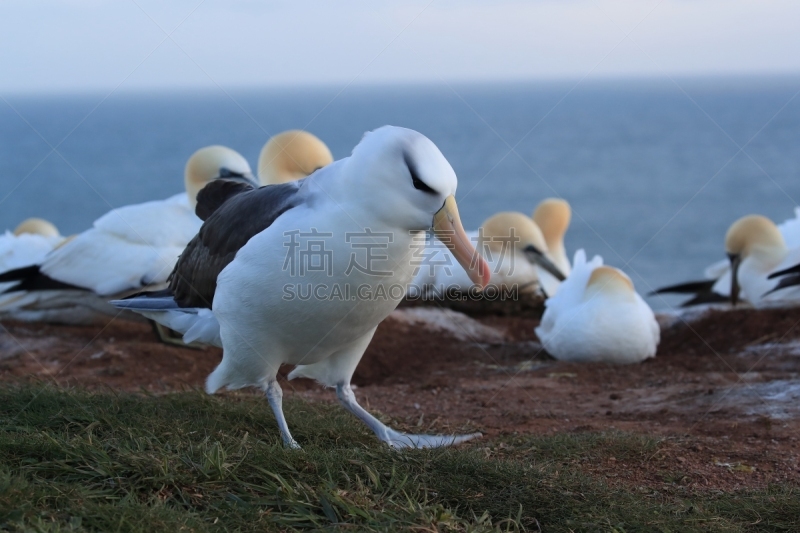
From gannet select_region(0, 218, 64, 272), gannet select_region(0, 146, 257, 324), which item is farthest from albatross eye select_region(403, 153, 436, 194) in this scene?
gannet select_region(0, 218, 64, 272)

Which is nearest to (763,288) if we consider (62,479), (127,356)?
(127,356)

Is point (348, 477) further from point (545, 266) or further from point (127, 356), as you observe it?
point (545, 266)

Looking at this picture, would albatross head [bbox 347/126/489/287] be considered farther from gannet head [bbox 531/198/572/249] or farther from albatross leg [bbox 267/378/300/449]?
gannet head [bbox 531/198/572/249]

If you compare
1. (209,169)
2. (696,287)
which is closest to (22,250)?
(209,169)

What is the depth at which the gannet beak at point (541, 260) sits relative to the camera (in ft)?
35.3

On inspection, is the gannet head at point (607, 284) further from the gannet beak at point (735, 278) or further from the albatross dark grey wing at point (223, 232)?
the albatross dark grey wing at point (223, 232)

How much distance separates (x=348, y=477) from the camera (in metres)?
3.28

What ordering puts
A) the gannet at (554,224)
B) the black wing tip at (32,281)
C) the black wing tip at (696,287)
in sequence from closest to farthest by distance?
the black wing tip at (32,281), the black wing tip at (696,287), the gannet at (554,224)

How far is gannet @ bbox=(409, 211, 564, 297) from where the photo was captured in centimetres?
979

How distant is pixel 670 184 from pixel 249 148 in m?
26.8

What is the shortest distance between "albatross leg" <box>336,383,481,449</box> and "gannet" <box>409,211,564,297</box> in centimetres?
469

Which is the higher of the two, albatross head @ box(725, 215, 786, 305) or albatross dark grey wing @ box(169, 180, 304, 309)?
albatross head @ box(725, 215, 786, 305)

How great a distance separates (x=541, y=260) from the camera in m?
10.8

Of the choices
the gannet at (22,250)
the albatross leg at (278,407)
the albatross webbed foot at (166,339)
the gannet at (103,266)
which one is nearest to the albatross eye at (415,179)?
the albatross leg at (278,407)
